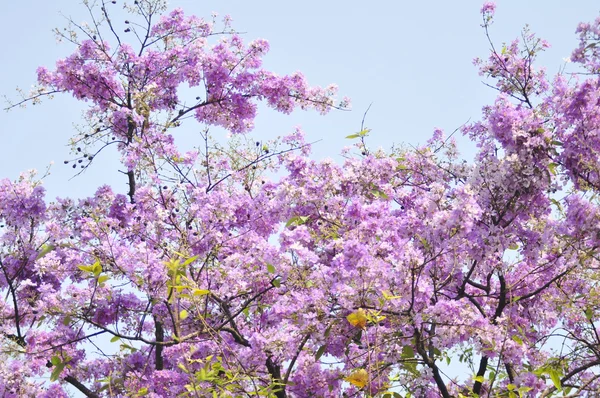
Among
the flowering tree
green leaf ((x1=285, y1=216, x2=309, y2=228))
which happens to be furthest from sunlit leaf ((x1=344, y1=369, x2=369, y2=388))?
green leaf ((x1=285, y1=216, x2=309, y2=228))

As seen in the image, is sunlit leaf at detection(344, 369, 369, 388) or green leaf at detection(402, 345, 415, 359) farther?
green leaf at detection(402, 345, 415, 359)

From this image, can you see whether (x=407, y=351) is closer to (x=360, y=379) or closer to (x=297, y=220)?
(x=360, y=379)

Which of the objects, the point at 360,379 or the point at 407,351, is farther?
the point at 407,351

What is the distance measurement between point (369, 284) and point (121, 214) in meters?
4.26

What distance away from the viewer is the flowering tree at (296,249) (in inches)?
209

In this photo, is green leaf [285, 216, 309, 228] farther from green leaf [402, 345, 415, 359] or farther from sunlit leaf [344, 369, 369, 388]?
sunlit leaf [344, 369, 369, 388]

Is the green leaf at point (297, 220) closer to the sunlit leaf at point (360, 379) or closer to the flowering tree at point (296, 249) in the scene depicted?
the flowering tree at point (296, 249)

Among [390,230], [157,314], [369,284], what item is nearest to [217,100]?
[157,314]

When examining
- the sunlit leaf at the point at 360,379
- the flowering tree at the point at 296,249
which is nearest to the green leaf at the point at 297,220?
the flowering tree at the point at 296,249

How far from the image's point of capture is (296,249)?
227 inches

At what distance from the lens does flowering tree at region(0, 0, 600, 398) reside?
531cm

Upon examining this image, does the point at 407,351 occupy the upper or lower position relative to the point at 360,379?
upper

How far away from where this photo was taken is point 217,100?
904 cm

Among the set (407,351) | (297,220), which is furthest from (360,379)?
(297,220)
